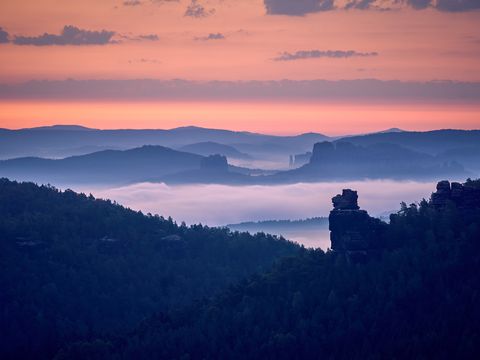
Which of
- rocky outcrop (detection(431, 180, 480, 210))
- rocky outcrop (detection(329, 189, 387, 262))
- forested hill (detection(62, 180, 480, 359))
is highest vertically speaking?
rocky outcrop (detection(431, 180, 480, 210))

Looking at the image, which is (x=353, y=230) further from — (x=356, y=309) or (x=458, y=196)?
(x=458, y=196)

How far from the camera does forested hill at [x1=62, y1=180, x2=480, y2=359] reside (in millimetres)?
150625

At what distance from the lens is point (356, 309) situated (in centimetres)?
16375

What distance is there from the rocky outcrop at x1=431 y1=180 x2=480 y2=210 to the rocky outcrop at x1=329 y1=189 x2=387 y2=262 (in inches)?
403

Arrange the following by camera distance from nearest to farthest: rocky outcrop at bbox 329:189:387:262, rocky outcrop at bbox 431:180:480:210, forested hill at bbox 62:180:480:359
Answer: forested hill at bbox 62:180:480:359 → rocky outcrop at bbox 329:189:387:262 → rocky outcrop at bbox 431:180:480:210

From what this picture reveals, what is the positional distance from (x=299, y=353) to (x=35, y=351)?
43021 mm

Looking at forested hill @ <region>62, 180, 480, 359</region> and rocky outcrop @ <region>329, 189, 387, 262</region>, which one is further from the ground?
rocky outcrop @ <region>329, 189, 387, 262</region>

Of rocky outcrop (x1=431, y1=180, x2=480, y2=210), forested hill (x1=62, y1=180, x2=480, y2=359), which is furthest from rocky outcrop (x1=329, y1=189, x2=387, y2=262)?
rocky outcrop (x1=431, y1=180, x2=480, y2=210)

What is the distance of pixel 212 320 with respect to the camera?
173 metres

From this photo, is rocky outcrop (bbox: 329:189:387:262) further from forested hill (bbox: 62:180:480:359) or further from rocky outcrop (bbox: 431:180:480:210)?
rocky outcrop (bbox: 431:180:480:210)

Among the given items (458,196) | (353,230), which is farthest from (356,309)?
(458,196)

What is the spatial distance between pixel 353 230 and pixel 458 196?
16.4m

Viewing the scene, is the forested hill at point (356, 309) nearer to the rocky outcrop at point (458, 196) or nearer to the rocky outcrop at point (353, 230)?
the rocky outcrop at point (458, 196)

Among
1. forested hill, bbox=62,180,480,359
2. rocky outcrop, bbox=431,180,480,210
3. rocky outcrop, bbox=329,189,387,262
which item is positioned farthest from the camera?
rocky outcrop, bbox=431,180,480,210
